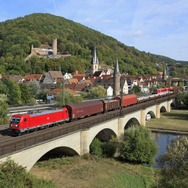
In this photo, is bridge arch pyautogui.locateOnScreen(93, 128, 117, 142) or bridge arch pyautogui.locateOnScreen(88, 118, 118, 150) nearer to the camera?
bridge arch pyautogui.locateOnScreen(88, 118, 118, 150)

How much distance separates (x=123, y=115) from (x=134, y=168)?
1264 centimetres

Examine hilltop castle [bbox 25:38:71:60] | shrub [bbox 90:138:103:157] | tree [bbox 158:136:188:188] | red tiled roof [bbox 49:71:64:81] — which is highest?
hilltop castle [bbox 25:38:71:60]

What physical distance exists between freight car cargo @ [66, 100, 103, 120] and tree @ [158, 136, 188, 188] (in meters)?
15.4

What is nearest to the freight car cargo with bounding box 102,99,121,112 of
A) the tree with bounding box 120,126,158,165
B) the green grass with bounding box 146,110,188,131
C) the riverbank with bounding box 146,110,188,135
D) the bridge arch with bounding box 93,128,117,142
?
the bridge arch with bounding box 93,128,117,142

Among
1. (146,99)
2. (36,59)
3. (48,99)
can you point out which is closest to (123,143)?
(146,99)

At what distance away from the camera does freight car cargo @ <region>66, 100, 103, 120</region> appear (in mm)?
33641

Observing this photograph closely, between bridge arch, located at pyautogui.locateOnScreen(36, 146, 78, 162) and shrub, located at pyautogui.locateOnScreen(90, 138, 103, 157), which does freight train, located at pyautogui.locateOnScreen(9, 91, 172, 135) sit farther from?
shrub, located at pyautogui.locateOnScreen(90, 138, 103, 157)

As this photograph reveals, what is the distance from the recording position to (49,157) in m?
31.0

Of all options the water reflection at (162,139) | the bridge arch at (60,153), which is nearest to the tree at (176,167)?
the bridge arch at (60,153)

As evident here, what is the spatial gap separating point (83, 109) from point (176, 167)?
60.5 ft

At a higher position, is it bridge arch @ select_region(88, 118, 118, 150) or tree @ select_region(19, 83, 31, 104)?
tree @ select_region(19, 83, 31, 104)

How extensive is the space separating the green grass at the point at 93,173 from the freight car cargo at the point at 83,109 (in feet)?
23.7

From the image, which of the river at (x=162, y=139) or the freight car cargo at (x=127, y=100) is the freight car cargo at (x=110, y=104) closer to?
the freight car cargo at (x=127, y=100)

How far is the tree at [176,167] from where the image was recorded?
62.9ft
